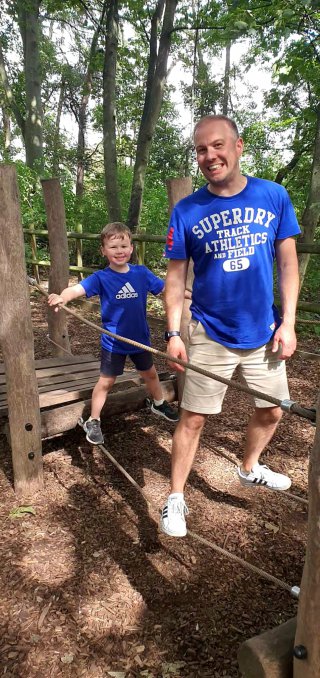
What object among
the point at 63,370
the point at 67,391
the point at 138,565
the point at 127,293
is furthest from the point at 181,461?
the point at 63,370

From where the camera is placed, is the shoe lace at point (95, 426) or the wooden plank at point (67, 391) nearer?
the shoe lace at point (95, 426)

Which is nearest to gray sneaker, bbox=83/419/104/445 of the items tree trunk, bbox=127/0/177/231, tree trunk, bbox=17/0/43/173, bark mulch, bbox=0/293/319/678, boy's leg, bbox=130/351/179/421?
bark mulch, bbox=0/293/319/678

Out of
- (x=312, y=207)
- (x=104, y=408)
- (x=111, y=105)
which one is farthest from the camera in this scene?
(x=111, y=105)

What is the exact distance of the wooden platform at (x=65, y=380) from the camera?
325 cm

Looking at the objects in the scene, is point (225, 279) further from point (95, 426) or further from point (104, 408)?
point (104, 408)

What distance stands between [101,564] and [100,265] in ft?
27.6

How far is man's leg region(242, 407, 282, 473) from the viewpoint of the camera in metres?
2.23

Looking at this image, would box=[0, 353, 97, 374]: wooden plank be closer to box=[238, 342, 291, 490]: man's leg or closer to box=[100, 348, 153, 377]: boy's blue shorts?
box=[100, 348, 153, 377]: boy's blue shorts

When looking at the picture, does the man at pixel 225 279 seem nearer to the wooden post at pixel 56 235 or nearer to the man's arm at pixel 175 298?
the man's arm at pixel 175 298

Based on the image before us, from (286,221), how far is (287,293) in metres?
0.33

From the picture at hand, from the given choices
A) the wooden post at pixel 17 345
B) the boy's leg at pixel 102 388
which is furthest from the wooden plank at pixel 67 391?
the wooden post at pixel 17 345

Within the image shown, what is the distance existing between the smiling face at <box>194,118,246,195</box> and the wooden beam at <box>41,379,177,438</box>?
1866mm

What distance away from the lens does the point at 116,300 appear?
9.84 ft

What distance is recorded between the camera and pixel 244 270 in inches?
76.5
